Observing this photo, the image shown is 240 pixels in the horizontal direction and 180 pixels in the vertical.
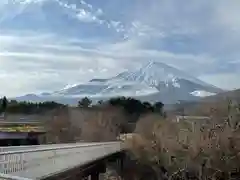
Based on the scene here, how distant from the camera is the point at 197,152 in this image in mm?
36562

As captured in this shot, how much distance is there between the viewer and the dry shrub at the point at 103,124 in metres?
76.5

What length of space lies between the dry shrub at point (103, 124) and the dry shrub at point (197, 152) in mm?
30048

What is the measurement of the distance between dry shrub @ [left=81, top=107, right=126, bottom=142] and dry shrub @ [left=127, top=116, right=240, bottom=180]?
30048 millimetres

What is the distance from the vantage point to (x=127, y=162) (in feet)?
189

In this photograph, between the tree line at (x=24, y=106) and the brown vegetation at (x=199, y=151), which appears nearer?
the brown vegetation at (x=199, y=151)

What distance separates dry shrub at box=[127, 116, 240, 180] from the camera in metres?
35.3

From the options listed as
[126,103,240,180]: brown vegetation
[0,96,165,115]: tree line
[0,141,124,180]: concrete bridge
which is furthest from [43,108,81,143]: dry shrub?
[0,141,124,180]: concrete bridge

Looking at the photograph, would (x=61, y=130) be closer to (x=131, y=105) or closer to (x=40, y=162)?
(x=131, y=105)

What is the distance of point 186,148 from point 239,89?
10672 mm

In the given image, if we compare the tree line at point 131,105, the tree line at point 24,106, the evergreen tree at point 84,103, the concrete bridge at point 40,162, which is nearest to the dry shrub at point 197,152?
the concrete bridge at point 40,162

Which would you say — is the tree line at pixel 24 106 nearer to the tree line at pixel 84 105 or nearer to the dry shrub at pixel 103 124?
the tree line at pixel 84 105

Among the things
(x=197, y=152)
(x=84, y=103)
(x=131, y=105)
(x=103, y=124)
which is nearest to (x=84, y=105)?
(x=84, y=103)

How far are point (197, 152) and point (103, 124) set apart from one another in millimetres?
45861

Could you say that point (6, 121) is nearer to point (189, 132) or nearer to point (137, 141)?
point (137, 141)
